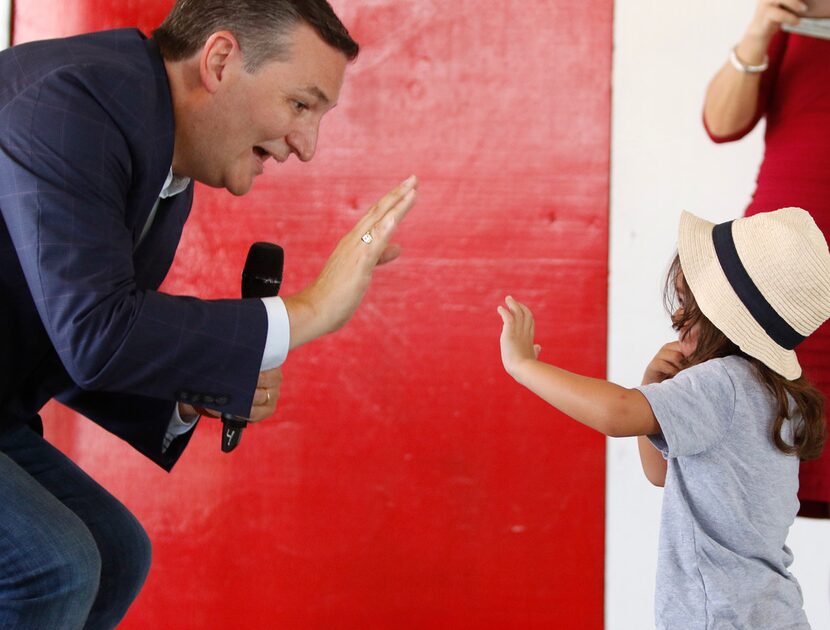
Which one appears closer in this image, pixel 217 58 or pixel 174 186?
pixel 217 58

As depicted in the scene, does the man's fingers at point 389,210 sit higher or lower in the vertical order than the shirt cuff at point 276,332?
higher

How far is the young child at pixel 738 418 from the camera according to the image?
1.27 m

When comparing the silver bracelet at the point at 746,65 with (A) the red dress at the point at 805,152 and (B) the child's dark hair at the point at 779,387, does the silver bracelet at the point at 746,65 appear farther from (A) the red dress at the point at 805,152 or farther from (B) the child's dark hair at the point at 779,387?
(B) the child's dark hair at the point at 779,387

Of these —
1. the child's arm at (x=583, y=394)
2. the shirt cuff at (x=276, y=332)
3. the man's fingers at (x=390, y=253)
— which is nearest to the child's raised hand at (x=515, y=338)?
the child's arm at (x=583, y=394)

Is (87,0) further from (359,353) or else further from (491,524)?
(491,524)

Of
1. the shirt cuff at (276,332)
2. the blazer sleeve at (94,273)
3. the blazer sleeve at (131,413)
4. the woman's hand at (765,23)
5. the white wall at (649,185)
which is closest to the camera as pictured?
the blazer sleeve at (94,273)

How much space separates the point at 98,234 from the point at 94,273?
0.17 feet

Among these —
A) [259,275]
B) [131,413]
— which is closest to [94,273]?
[259,275]

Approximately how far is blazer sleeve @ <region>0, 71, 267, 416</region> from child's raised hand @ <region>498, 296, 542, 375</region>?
374 millimetres

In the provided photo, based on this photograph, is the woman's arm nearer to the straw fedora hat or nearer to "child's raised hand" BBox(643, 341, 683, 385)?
the straw fedora hat

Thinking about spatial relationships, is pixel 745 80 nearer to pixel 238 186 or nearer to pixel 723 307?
pixel 723 307

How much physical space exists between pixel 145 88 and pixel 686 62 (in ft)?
4.03

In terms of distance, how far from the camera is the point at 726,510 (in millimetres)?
1290

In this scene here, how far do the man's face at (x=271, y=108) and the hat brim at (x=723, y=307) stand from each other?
0.60m
